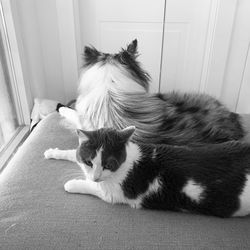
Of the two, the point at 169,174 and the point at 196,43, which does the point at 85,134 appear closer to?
the point at 169,174

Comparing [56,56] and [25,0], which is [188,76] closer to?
[56,56]

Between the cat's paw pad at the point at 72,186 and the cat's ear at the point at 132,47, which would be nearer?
the cat's paw pad at the point at 72,186

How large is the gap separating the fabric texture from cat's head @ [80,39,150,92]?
57 cm

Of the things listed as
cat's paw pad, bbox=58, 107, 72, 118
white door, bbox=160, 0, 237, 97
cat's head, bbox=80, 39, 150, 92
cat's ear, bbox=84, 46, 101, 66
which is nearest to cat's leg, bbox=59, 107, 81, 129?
cat's paw pad, bbox=58, 107, 72, 118

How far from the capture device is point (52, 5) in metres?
1.86

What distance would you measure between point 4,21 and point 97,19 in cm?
70

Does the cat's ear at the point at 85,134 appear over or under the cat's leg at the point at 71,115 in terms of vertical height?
over

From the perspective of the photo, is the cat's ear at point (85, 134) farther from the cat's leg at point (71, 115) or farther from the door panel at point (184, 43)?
the door panel at point (184, 43)

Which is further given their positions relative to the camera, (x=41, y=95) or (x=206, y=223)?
(x=41, y=95)

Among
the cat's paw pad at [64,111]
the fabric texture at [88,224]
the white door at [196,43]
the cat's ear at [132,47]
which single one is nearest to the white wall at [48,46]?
the cat's paw pad at [64,111]

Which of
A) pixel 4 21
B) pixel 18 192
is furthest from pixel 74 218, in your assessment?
pixel 4 21

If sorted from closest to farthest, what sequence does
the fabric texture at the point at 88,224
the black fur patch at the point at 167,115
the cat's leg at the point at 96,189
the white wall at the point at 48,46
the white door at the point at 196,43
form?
1. the fabric texture at the point at 88,224
2. the cat's leg at the point at 96,189
3. the black fur patch at the point at 167,115
4. the white wall at the point at 48,46
5. the white door at the point at 196,43

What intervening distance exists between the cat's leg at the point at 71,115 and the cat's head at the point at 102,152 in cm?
45

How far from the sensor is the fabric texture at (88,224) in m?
0.91
